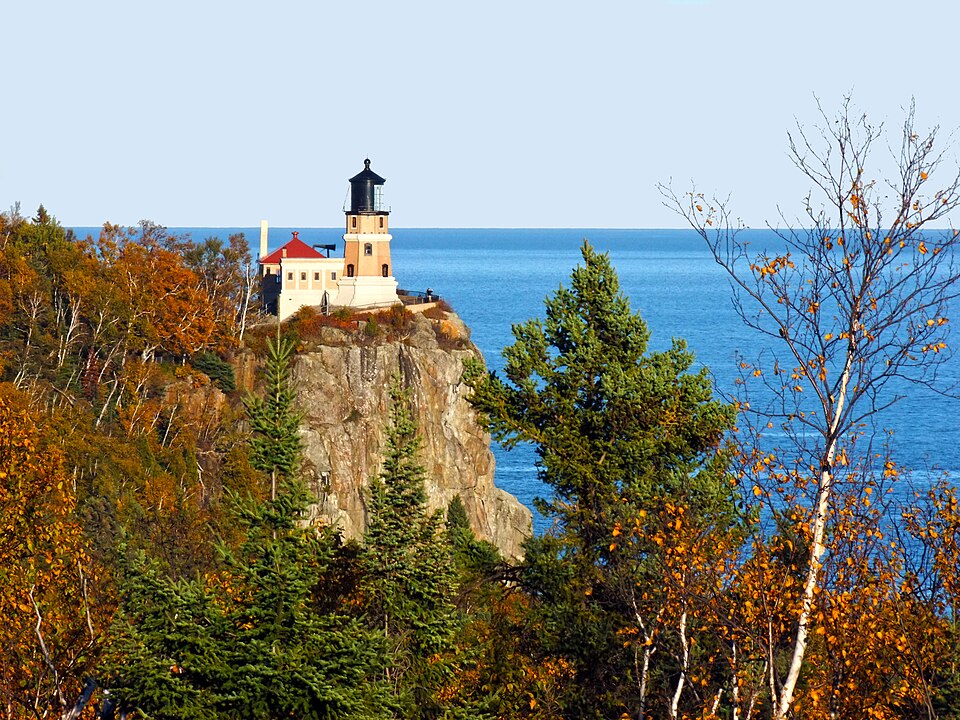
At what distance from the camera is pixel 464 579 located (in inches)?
1000

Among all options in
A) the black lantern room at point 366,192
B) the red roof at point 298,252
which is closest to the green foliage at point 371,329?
the red roof at point 298,252

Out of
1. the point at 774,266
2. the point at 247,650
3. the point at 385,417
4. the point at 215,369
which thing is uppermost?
the point at 774,266

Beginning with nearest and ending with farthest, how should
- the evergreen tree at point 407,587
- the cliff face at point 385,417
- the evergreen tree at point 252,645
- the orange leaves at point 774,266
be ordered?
the orange leaves at point 774,266 < the evergreen tree at point 252,645 < the evergreen tree at point 407,587 < the cliff face at point 385,417

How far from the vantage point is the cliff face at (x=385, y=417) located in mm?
73188

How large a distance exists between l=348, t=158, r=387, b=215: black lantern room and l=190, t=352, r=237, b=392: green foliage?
78.6ft

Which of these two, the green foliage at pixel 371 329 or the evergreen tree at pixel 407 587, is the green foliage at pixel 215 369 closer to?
the green foliage at pixel 371 329

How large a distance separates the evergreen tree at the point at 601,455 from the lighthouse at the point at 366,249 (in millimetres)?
59505

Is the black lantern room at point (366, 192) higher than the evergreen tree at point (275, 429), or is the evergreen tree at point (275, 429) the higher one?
the black lantern room at point (366, 192)

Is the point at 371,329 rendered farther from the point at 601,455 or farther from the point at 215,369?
the point at 601,455

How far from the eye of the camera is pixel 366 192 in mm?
91500

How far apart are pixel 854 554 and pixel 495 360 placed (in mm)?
112487

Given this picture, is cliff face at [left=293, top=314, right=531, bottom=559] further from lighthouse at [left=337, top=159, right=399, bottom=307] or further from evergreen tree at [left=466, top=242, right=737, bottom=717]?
evergreen tree at [left=466, top=242, right=737, bottom=717]

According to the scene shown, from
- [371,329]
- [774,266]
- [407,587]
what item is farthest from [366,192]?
[774,266]

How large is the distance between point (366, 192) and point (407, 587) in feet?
241
